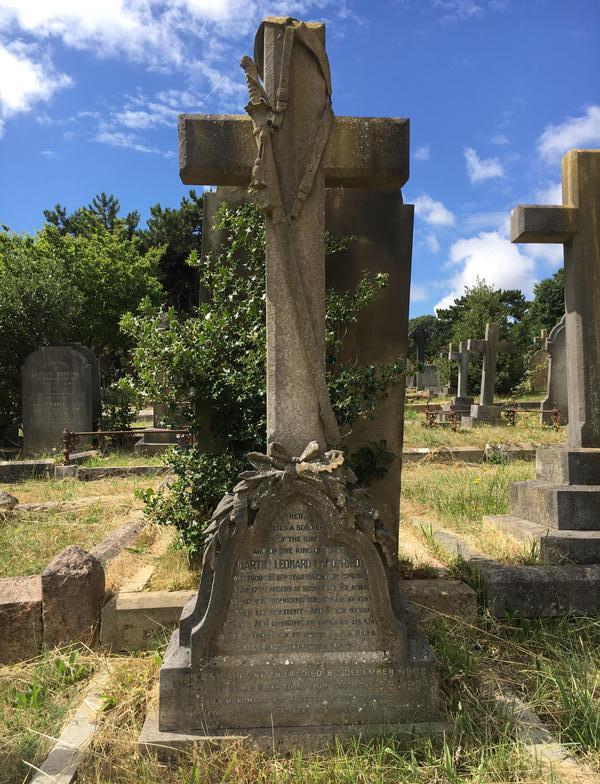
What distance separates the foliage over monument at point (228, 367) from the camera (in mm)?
3799

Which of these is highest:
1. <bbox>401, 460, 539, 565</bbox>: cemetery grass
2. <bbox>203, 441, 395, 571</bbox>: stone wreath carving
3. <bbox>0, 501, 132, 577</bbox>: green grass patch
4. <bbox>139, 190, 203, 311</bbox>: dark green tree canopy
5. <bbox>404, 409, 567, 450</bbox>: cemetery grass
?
<bbox>139, 190, 203, 311</bbox>: dark green tree canopy

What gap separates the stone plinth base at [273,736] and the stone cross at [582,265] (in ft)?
10.1

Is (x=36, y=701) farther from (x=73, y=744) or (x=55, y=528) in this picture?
(x=55, y=528)

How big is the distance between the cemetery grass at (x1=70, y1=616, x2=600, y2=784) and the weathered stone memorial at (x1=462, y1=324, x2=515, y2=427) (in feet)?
46.0

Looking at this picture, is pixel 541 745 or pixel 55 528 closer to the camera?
pixel 541 745

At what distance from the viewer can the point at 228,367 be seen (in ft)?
12.8

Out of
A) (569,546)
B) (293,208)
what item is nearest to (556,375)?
(569,546)

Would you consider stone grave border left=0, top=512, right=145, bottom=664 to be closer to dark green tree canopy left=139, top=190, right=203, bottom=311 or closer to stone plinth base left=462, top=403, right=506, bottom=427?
stone plinth base left=462, top=403, right=506, bottom=427

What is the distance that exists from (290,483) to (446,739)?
1.34 m

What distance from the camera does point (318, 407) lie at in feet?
9.63

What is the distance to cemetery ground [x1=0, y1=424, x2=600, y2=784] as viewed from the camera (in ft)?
7.66

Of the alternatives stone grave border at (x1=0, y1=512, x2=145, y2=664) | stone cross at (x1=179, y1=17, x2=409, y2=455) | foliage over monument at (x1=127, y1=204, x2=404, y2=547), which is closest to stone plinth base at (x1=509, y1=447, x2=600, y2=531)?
foliage over monument at (x1=127, y1=204, x2=404, y2=547)

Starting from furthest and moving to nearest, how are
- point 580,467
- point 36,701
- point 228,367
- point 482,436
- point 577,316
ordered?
1. point 482,436
2. point 577,316
3. point 580,467
4. point 228,367
5. point 36,701

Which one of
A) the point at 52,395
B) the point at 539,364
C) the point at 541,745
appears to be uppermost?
the point at 539,364
